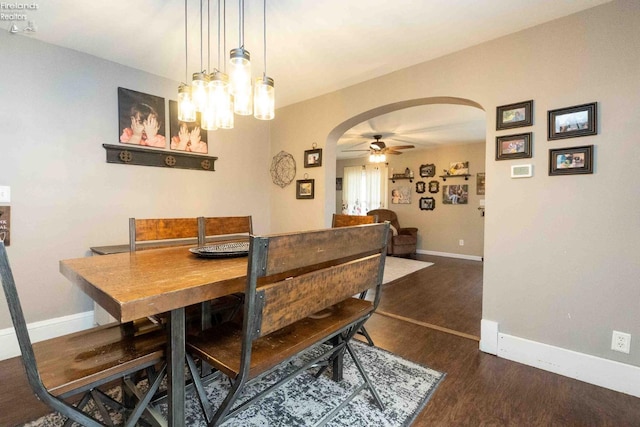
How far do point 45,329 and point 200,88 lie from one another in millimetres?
2241

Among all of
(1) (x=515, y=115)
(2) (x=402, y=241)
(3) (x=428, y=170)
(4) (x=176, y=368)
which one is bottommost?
(2) (x=402, y=241)

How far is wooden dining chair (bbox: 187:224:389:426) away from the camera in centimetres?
92

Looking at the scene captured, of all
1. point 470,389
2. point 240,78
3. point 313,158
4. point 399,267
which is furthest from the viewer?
point 399,267

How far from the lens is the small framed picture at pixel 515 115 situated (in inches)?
78.3

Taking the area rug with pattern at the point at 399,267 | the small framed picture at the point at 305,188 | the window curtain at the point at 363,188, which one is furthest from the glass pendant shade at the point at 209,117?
the window curtain at the point at 363,188

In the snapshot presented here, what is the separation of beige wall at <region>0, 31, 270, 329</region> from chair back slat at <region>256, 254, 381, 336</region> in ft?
7.29

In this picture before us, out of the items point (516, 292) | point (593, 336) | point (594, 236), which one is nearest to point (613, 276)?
point (594, 236)

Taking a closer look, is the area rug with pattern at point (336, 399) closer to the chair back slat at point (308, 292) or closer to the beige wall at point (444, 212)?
the chair back slat at point (308, 292)

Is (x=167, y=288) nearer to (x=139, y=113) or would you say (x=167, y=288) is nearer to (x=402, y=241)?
(x=139, y=113)

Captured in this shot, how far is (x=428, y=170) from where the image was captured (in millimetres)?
6375

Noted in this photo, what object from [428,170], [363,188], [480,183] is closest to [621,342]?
[480,183]

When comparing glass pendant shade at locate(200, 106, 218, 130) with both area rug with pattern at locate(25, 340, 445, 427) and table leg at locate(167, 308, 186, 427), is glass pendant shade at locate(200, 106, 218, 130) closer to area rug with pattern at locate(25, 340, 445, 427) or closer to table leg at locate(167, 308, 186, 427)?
table leg at locate(167, 308, 186, 427)

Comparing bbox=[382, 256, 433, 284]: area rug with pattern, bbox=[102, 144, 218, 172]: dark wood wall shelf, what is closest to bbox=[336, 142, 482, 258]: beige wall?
bbox=[382, 256, 433, 284]: area rug with pattern

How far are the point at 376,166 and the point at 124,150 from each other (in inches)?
223
